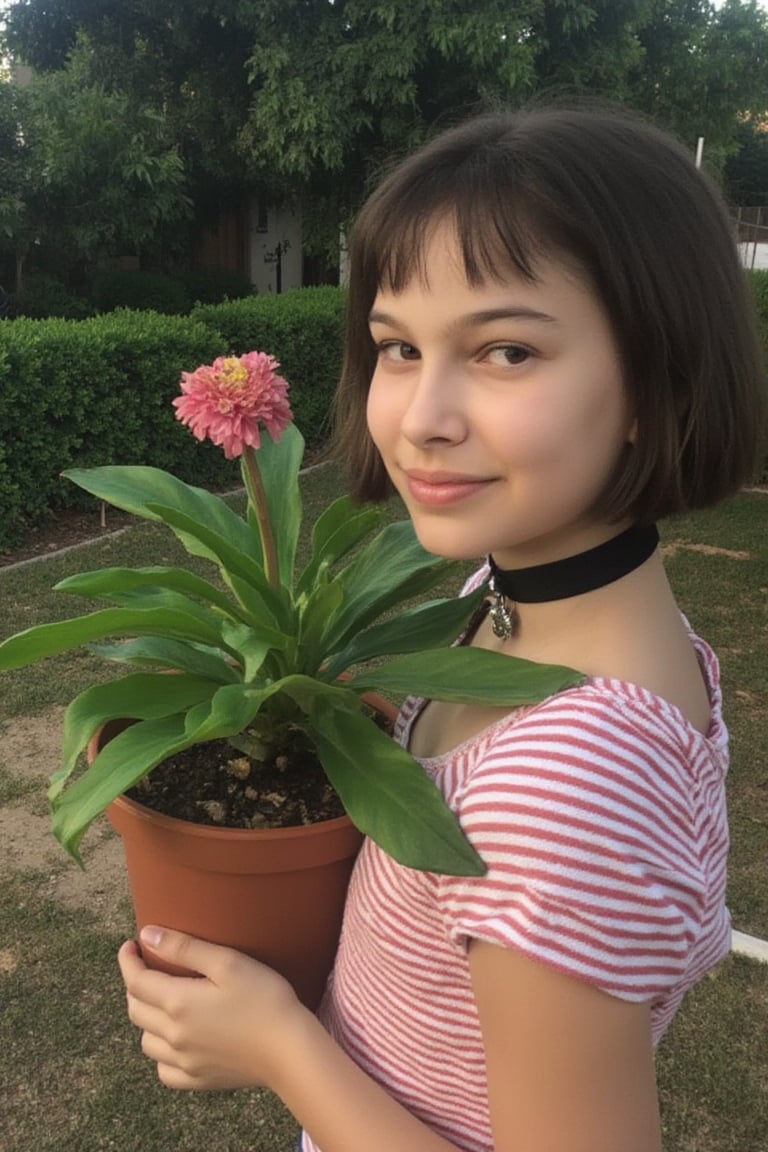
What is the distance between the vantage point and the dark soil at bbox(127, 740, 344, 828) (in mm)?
1074

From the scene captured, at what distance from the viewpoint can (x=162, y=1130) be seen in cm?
226

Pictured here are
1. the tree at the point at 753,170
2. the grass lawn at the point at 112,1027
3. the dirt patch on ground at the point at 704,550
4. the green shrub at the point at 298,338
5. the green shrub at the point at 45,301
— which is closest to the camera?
the grass lawn at the point at 112,1027

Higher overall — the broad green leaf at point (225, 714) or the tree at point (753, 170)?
the tree at point (753, 170)

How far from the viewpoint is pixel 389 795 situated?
89 centimetres

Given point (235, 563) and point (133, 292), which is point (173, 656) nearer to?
point (235, 563)

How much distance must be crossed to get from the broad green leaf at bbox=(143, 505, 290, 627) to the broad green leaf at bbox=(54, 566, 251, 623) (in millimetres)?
31

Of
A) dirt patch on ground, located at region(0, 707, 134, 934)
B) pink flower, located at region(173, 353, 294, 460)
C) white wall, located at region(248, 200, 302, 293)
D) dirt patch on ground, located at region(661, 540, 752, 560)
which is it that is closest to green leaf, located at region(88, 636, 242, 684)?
pink flower, located at region(173, 353, 294, 460)


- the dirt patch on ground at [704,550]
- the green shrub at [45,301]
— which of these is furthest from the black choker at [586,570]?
the green shrub at [45,301]

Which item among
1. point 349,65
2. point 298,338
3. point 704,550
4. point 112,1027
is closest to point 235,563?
point 112,1027

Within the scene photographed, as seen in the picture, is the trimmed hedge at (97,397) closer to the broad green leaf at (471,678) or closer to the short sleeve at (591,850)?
the broad green leaf at (471,678)

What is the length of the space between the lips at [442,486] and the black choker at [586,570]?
131 millimetres

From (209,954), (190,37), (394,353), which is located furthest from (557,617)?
(190,37)

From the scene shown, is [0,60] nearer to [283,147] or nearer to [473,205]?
[283,147]

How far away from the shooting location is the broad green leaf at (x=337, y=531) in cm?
126
